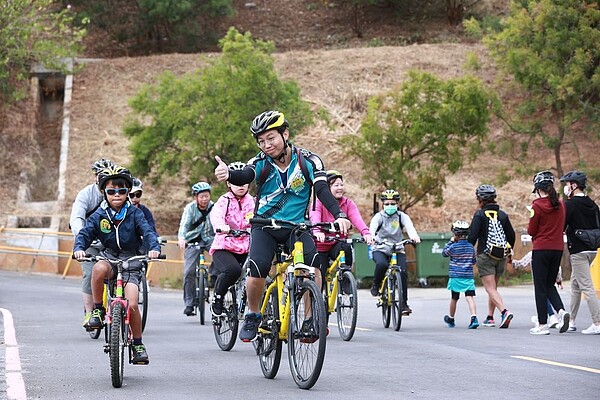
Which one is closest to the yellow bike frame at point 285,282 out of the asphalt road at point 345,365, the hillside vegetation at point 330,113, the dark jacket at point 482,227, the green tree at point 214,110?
the asphalt road at point 345,365

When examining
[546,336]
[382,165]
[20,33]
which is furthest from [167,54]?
[546,336]

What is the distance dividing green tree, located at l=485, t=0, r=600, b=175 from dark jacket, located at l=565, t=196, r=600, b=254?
15724 millimetres

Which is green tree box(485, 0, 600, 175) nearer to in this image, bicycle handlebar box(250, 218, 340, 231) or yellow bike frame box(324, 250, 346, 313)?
yellow bike frame box(324, 250, 346, 313)

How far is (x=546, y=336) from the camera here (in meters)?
14.5

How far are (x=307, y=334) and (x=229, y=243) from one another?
15.5ft

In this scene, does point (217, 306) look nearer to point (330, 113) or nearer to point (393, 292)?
point (393, 292)

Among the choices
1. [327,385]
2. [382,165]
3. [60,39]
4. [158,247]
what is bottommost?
[327,385]

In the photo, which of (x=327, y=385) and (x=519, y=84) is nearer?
(x=327, y=385)

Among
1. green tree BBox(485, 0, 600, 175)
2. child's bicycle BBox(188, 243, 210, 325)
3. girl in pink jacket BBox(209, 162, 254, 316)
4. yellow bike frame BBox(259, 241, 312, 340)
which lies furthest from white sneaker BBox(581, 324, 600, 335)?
green tree BBox(485, 0, 600, 175)

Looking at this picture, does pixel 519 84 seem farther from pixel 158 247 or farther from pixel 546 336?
pixel 158 247

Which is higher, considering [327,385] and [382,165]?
[382,165]

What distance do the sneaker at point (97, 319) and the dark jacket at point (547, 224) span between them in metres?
6.20

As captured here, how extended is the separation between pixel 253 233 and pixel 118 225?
4.12ft

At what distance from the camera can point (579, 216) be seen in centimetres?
1509
